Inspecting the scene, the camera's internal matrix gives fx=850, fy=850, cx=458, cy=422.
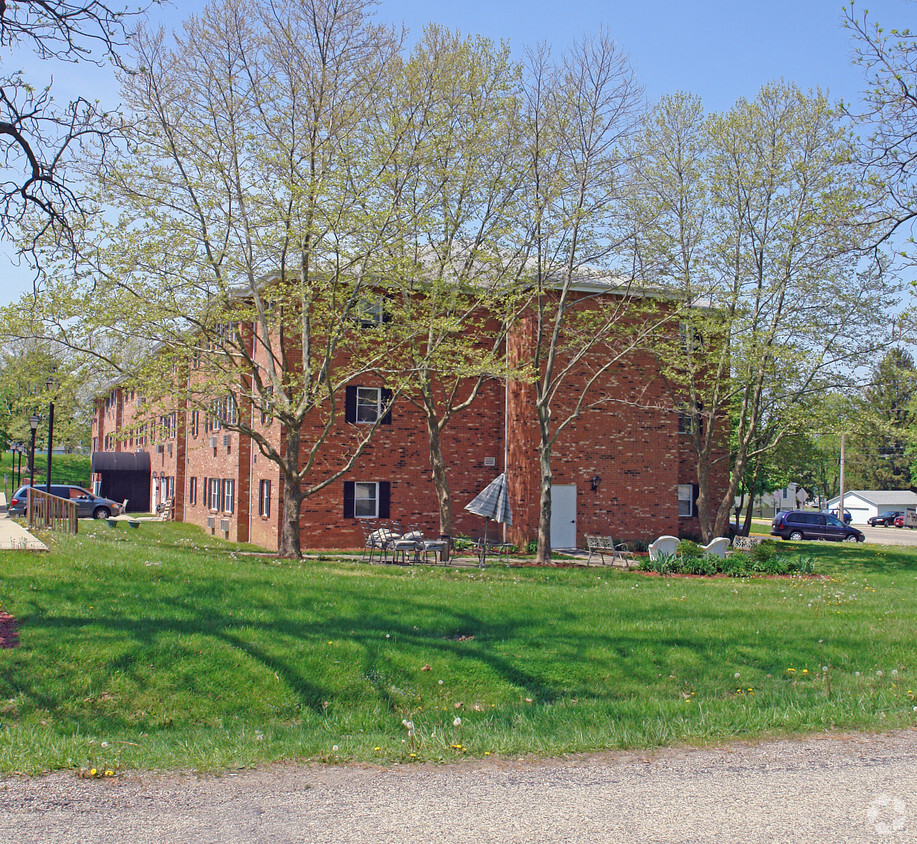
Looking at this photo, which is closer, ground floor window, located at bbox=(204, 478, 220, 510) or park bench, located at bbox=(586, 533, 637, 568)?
park bench, located at bbox=(586, 533, 637, 568)

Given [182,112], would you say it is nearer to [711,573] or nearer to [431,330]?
[431,330]

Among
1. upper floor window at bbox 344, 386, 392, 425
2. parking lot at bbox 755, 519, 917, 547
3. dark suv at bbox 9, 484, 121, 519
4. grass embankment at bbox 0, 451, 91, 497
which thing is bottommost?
parking lot at bbox 755, 519, 917, 547

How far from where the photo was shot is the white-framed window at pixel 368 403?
89.7ft

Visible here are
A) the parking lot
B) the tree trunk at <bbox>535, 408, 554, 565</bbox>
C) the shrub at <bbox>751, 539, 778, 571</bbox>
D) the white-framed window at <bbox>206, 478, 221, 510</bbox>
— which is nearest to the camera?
the shrub at <bbox>751, 539, 778, 571</bbox>

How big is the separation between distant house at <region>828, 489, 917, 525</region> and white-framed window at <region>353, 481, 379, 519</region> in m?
64.1

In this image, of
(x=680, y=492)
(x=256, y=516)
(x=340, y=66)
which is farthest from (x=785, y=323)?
(x=256, y=516)

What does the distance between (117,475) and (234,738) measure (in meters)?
47.6

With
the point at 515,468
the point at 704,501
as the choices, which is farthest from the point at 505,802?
the point at 704,501

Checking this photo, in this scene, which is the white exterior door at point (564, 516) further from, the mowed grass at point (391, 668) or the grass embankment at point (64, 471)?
the grass embankment at point (64, 471)

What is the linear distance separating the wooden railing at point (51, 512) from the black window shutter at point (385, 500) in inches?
372

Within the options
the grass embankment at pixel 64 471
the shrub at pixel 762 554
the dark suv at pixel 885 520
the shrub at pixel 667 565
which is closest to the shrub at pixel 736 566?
the shrub at pixel 762 554

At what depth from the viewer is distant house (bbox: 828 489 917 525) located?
255ft

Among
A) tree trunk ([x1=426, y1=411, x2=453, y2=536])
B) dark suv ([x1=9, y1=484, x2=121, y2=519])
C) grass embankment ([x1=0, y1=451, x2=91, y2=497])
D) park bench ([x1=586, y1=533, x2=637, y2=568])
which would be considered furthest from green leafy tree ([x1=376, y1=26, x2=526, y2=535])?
grass embankment ([x1=0, y1=451, x2=91, y2=497])

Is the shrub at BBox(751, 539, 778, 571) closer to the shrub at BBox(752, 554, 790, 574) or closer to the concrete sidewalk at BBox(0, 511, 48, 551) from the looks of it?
the shrub at BBox(752, 554, 790, 574)
